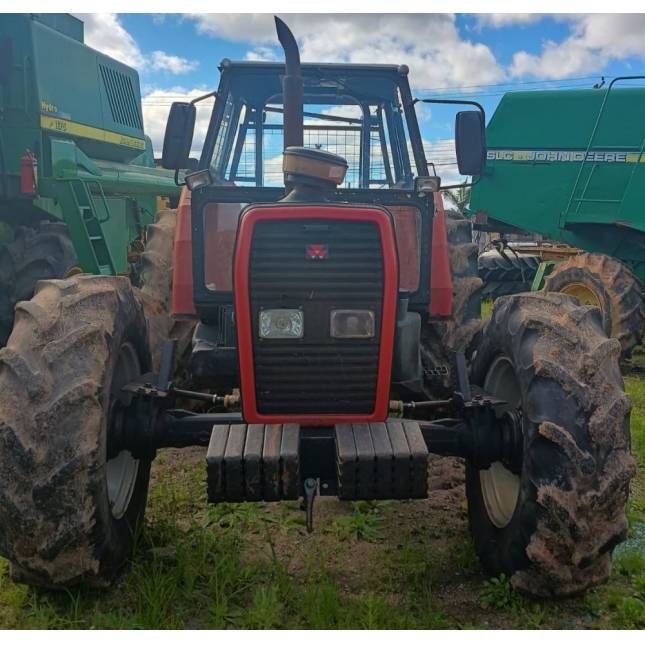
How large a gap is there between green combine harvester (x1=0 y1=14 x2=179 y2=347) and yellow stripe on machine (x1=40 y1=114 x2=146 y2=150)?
0.03ft

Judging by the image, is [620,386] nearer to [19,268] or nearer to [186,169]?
[186,169]

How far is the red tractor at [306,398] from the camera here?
267 cm

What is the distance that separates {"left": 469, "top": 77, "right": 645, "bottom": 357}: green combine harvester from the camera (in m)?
8.19

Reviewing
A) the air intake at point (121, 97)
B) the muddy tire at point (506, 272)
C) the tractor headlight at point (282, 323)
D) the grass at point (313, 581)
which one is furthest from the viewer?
the muddy tire at point (506, 272)

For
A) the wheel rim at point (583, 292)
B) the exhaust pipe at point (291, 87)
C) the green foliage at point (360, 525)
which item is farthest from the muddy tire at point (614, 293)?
the exhaust pipe at point (291, 87)

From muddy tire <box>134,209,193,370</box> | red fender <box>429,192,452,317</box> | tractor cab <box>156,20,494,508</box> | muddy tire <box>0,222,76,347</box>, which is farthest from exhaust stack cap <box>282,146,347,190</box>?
muddy tire <box>0,222,76,347</box>

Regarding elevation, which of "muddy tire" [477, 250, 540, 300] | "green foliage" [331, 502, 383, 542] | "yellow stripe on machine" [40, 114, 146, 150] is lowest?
"muddy tire" [477, 250, 540, 300]

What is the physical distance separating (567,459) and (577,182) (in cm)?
696

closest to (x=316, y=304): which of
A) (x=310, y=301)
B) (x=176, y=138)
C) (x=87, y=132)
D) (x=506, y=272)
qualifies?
(x=310, y=301)

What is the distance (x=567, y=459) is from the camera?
2.71 meters

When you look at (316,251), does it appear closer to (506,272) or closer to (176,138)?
(176,138)

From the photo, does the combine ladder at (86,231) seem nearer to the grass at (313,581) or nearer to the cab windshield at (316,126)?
the cab windshield at (316,126)

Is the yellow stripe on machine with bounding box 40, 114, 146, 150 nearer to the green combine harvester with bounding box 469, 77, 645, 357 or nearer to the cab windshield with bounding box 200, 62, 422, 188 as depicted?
the cab windshield with bounding box 200, 62, 422, 188

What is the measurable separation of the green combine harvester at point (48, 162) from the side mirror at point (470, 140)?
247cm
